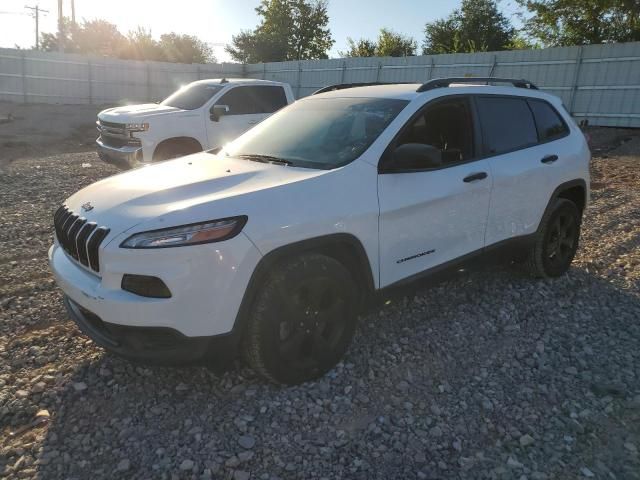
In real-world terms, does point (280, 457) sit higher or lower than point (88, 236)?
lower

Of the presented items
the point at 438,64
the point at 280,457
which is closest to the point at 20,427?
the point at 280,457

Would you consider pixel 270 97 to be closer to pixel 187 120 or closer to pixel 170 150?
pixel 187 120

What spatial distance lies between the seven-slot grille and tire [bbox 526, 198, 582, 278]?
11.7 feet

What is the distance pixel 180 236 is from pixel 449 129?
229 centimetres

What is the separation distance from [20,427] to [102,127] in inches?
291

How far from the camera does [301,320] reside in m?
2.93

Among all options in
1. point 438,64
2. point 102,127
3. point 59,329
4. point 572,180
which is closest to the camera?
point 59,329

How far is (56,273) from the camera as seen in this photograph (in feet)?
10.1

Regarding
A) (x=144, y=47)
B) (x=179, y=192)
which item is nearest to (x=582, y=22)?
(x=179, y=192)

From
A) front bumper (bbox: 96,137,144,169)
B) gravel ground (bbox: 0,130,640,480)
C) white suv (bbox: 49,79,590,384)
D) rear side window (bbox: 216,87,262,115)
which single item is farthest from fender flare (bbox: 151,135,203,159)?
white suv (bbox: 49,79,590,384)

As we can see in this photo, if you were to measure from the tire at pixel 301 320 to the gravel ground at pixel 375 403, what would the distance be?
0.17m

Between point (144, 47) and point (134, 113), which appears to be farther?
point (144, 47)

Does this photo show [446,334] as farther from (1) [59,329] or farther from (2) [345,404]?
(1) [59,329]

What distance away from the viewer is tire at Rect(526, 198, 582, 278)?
182 inches
